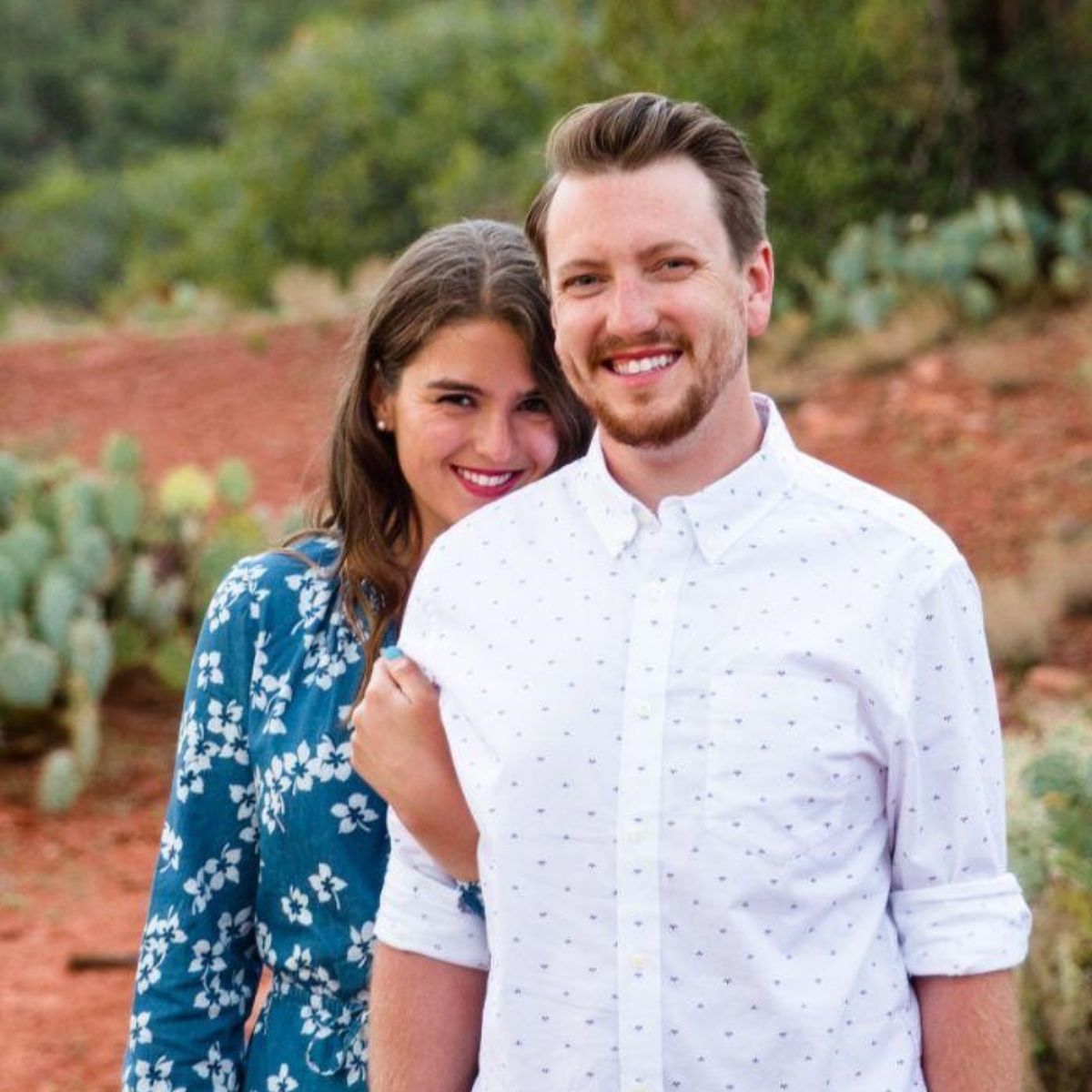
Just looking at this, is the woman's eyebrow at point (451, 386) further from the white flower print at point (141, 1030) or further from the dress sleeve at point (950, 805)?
the white flower print at point (141, 1030)

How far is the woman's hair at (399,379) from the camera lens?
2619 millimetres

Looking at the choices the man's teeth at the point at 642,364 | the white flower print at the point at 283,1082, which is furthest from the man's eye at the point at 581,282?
the white flower print at the point at 283,1082

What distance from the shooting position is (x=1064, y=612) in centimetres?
847

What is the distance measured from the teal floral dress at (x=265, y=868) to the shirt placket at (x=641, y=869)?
0.53 metres

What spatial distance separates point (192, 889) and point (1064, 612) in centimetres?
649

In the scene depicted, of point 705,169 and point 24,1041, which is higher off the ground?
point 705,169

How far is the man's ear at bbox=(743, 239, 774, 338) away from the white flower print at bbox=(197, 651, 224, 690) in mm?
807

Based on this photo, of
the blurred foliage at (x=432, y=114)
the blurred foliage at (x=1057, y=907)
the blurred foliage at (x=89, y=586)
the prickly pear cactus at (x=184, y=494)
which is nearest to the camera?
the blurred foliage at (x=1057, y=907)

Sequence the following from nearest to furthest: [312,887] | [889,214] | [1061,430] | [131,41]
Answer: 1. [312,887]
2. [1061,430]
3. [889,214]
4. [131,41]

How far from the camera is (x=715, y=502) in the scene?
7.11 feet

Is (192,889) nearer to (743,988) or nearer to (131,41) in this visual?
(743,988)

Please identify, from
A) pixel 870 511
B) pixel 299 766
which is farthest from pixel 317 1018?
pixel 870 511

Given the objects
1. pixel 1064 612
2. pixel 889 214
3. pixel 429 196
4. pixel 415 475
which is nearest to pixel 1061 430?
pixel 1064 612

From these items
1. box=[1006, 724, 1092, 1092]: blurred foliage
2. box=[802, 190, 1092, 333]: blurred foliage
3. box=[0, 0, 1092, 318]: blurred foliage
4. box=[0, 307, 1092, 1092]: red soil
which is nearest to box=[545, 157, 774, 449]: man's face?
box=[0, 307, 1092, 1092]: red soil
